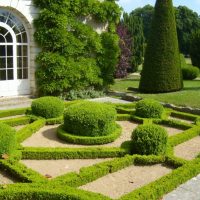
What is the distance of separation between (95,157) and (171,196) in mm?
2102

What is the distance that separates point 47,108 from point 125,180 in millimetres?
4287

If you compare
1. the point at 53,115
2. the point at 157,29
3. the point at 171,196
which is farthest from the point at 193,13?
the point at 171,196

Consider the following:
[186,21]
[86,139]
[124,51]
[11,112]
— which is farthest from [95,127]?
[186,21]

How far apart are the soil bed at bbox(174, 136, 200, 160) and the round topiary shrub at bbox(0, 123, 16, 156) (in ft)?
11.7

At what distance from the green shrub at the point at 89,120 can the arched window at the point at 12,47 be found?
246 inches

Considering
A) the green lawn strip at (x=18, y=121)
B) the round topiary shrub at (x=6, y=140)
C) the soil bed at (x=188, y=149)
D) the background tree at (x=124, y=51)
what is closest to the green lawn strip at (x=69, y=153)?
the round topiary shrub at (x=6, y=140)

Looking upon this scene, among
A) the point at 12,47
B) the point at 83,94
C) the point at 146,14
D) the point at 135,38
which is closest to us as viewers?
the point at 12,47

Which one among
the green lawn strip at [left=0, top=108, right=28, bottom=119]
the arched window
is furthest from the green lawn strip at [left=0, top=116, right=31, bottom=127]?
the arched window

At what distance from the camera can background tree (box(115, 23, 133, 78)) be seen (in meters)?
21.8

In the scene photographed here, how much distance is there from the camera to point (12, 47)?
1382cm

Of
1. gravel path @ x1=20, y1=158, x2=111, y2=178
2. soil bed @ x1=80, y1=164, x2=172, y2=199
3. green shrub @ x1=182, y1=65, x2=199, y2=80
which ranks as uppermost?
green shrub @ x1=182, y1=65, x2=199, y2=80

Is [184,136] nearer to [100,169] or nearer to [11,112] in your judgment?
[100,169]

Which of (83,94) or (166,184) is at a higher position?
(83,94)

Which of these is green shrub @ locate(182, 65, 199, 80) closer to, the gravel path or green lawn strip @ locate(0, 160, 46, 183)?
the gravel path
